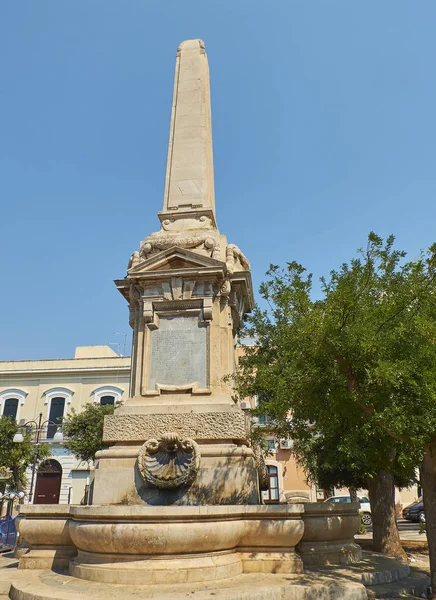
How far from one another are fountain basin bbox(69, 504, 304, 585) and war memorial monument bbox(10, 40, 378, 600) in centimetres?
1

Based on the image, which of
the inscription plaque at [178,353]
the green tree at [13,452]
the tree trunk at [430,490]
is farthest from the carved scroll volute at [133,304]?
the green tree at [13,452]

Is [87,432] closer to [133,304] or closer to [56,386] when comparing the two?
[56,386]

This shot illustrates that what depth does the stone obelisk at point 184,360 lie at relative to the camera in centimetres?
770

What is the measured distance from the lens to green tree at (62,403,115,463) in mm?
26509

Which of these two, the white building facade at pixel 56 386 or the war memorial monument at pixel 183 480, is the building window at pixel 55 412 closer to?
the white building facade at pixel 56 386

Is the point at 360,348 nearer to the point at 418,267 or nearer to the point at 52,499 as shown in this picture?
the point at 418,267

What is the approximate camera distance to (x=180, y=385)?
28.7 ft

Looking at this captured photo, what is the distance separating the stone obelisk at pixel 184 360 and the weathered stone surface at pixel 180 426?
16 millimetres

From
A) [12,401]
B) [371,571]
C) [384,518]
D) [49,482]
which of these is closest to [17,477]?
[49,482]

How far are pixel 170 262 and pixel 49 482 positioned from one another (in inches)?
1187

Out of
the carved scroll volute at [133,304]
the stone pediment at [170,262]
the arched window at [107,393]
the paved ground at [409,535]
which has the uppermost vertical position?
the arched window at [107,393]

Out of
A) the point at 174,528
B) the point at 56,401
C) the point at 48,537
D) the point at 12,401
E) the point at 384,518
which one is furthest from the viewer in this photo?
the point at 12,401

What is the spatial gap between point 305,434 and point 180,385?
2742 mm

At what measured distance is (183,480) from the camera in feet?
24.7
